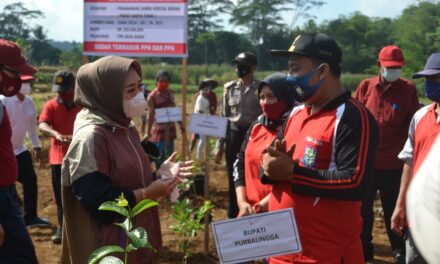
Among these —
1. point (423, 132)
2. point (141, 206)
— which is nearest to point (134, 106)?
point (141, 206)

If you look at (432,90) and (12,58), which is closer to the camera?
(12,58)

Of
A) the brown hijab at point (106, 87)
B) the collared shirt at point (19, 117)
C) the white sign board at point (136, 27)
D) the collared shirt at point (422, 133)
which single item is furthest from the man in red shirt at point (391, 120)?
the collared shirt at point (19, 117)

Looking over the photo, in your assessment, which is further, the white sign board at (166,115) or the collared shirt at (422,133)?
the white sign board at (166,115)

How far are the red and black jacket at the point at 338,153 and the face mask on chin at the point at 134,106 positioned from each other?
2.74ft

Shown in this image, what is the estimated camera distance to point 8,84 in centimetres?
295

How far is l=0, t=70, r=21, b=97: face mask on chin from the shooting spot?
2.92 m

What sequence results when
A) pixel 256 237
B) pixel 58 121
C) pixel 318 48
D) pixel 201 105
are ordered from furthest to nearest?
pixel 201 105 < pixel 58 121 < pixel 318 48 < pixel 256 237

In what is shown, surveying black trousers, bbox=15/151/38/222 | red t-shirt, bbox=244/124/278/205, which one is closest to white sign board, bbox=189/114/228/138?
red t-shirt, bbox=244/124/278/205

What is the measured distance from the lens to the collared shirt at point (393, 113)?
4918mm

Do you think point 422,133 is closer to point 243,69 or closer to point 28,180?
point 243,69

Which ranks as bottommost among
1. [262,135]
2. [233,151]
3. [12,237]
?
[233,151]

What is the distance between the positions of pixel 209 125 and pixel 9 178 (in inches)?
96.4

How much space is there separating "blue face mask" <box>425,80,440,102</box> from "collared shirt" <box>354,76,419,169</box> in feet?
5.37

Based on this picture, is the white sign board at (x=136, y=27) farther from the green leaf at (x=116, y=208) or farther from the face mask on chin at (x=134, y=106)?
the green leaf at (x=116, y=208)
